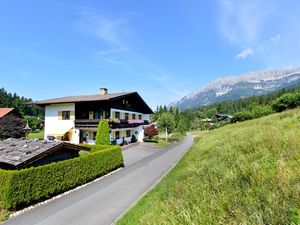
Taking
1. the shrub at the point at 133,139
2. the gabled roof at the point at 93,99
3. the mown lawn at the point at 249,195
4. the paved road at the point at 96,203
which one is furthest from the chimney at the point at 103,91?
the mown lawn at the point at 249,195

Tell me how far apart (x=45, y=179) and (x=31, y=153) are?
7.46 feet

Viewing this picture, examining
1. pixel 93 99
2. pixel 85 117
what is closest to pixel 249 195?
pixel 93 99

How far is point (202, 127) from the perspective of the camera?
109375 millimetres

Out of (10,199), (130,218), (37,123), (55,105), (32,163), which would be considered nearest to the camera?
(130,218)

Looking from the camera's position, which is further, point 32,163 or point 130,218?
point 32,163

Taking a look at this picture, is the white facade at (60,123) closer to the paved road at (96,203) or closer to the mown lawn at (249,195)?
the paved road at (96,203)

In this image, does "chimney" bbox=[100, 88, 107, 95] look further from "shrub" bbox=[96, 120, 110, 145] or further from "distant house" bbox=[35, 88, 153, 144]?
"shrub" bbox=[96, 120, 110, 145]

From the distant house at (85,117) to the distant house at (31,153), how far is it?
13558 millimetres

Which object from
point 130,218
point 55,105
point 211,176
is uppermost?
point 55,105

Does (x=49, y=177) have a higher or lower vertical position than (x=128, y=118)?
lower

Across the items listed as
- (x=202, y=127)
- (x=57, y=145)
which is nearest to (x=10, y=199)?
(x=57, y=145)

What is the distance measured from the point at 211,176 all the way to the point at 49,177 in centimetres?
1080

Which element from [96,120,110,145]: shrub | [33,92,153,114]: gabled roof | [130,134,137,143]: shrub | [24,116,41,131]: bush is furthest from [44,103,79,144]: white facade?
[24,116,41,131]: bush

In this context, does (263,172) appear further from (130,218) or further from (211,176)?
(130,218)
